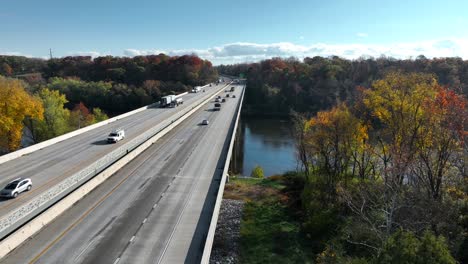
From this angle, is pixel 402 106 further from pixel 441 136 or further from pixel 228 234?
pixel 228 234

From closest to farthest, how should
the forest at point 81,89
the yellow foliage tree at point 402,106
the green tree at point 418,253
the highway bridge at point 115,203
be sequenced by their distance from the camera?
the green tree at point 418,253 < the highway bridge at point 115,203 < the yellow foliage tree at point 402,106 < the forest at point 81,89

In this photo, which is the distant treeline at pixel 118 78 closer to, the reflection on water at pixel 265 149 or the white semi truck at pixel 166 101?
the white semi truck at pixel 166 101

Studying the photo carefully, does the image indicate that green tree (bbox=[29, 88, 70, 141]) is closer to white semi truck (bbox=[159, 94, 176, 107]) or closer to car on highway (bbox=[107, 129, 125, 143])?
white semi truck (bbox=[159, 94, 176, 107])

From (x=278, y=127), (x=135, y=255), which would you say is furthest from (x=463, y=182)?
(x=278, y=127)

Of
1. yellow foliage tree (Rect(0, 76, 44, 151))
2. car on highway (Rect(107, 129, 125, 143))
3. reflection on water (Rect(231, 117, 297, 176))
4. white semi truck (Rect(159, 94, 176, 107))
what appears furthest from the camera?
white semi truck (Rect(159, 94, 176, 107))

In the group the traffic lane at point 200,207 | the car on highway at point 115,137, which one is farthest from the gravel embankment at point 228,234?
the car on highway at point 115,137

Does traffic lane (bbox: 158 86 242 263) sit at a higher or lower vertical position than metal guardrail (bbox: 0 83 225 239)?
lower

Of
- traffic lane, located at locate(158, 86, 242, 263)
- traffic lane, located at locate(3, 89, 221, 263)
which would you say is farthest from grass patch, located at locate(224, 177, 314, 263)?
traffic lane, located at locate(3, 89, 221, 263)

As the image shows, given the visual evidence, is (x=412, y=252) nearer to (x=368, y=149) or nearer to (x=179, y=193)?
(x=179, y=193)
